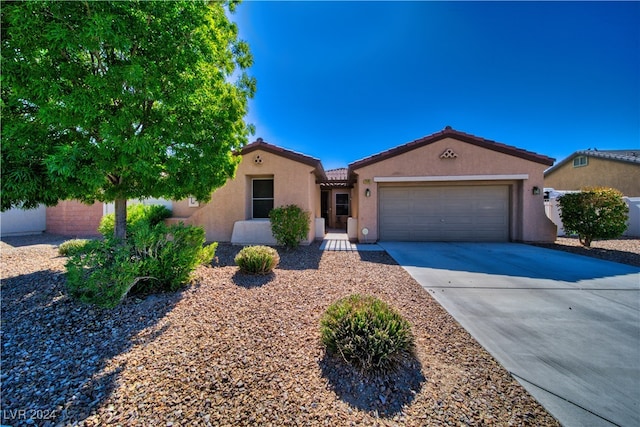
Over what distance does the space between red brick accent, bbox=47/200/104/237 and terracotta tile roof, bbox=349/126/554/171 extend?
15.0 meters

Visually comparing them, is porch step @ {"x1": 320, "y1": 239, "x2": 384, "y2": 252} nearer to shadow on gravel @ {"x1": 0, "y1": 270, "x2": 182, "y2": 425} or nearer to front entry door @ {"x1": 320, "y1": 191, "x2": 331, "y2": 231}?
shadow on gravel @ {"x1": 0, "y1": 270, "x2": 182, "y2": 425}

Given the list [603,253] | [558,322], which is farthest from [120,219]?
[603,253]

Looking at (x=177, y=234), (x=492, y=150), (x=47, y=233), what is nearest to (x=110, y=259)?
(x=177, y=234)

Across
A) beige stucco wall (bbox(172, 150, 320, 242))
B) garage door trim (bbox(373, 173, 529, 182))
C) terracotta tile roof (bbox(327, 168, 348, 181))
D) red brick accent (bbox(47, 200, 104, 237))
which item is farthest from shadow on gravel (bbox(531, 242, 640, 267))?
red brick accent (bbox(47, 200, 104, 237))

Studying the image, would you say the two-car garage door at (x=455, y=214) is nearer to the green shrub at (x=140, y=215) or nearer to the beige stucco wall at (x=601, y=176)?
the green shrub at (x=140, y=215)

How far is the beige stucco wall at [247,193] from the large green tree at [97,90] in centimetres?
592

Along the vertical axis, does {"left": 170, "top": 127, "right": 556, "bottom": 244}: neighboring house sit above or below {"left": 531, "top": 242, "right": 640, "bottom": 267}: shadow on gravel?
above

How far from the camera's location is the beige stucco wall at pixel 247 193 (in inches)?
424

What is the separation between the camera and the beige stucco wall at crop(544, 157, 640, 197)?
16828mm

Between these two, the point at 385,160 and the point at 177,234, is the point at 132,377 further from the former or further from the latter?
the point at 385,160

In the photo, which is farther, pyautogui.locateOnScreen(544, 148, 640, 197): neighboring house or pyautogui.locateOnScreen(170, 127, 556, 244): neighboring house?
pyautogui.locateOnScreen(544, 148, 640, 197): neighboring house

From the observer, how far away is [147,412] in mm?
2051

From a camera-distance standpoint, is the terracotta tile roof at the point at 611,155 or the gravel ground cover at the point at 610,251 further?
the terracotta tile roof at the point at 611,155

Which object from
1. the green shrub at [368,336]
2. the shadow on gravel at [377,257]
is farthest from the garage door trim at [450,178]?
the green shrub at [368,336]
